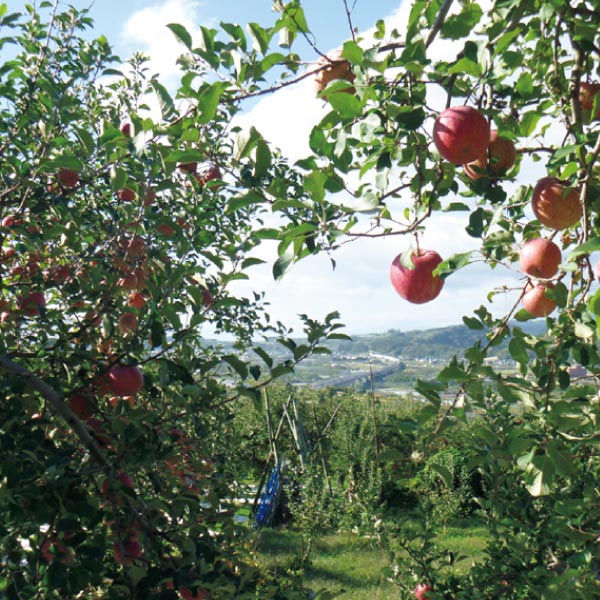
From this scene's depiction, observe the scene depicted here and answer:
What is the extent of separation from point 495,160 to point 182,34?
792 mm

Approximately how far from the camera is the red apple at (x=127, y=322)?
1.95 m

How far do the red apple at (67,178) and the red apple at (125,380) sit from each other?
36.4 inches

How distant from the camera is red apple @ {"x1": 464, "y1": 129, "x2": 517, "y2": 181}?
1339 mm

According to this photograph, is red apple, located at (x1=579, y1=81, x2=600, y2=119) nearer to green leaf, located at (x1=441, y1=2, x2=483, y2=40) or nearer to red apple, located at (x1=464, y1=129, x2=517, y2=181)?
red apple, located at (x1=464, y1=129, x2=517, y2=181)

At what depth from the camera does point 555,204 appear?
1.30 meters

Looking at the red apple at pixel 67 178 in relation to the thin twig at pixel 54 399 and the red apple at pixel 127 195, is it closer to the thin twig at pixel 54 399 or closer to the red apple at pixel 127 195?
the red apple at pixel 127 195

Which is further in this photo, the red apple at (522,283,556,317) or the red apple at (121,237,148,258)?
the red apple at (121,237,148,258)

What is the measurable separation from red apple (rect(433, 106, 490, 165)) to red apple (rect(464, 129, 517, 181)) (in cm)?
12

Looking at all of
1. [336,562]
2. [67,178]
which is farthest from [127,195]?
[336,562]

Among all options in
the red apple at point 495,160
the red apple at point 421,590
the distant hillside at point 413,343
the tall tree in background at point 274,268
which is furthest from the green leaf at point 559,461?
the distant hillside at point 413,343

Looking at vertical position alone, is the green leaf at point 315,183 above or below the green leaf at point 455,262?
above

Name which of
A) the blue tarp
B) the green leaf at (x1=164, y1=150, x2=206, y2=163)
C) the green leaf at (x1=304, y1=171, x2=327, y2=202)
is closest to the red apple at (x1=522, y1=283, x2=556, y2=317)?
the green leaf at (x1=304, y1=171, x2=327, y2=202)

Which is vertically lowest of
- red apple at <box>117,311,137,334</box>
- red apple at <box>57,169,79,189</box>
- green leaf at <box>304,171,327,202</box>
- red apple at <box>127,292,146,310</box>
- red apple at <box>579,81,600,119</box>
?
red apple at <box>117,311,137,334</box>

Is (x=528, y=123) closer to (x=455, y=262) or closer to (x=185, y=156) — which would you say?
(x=455, y=262)
